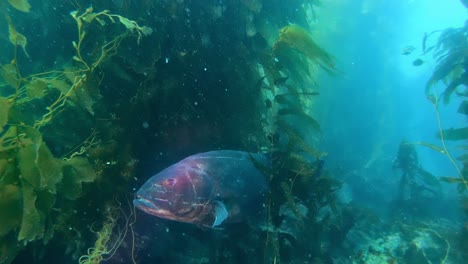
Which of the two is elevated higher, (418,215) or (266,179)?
(418,215)

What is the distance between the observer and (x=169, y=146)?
4.14 meters

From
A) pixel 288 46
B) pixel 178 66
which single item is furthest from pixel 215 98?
pixel 288 46

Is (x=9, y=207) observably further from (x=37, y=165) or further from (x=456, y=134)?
(x=456, y=134)

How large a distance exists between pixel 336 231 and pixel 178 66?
3537 millimetres

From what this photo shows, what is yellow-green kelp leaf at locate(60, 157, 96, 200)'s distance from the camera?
2.88m

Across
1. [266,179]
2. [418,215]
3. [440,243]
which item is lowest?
[266,179]

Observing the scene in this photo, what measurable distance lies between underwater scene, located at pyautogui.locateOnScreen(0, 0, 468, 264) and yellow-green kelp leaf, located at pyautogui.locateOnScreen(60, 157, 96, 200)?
A: 10 millimetres

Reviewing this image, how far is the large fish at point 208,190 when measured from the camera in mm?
2836

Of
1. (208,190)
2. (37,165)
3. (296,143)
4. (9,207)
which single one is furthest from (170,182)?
(296,143)

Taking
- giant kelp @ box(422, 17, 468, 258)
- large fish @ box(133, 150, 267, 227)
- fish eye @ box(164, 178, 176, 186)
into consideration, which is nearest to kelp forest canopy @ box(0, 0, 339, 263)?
large fish @ box(133, 150, 267, 227)

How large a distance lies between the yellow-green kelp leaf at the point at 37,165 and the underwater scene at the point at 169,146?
0.01m

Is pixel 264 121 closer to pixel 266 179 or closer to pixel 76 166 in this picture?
pixel 266 179

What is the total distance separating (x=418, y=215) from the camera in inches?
332

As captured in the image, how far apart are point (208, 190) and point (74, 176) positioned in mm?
1381
